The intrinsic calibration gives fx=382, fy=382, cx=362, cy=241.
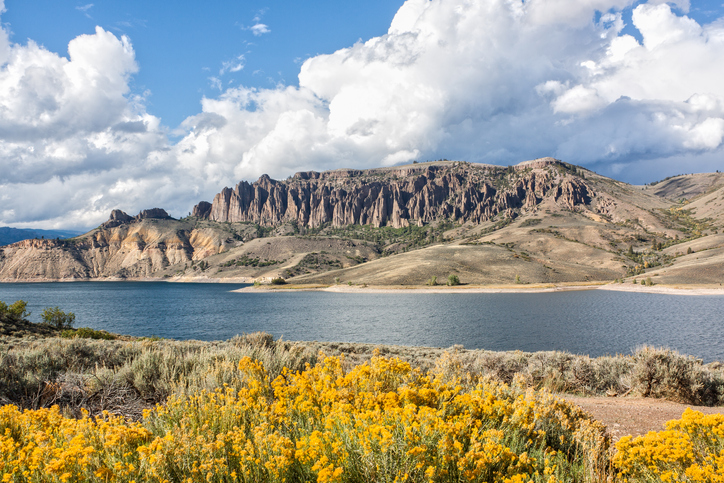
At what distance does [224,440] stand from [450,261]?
115348 millimetres

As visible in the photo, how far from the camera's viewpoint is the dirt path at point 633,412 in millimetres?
6865

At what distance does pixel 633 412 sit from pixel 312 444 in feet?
26.3

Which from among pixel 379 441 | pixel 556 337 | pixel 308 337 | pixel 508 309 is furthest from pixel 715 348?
pixel 379 441

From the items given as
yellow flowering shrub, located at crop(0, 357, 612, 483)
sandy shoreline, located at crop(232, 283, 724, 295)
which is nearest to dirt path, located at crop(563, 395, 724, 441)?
yellow flowering shrub, located at crop(0, 357, 612, 483)

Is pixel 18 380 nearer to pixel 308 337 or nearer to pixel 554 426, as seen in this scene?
pixel 554 426

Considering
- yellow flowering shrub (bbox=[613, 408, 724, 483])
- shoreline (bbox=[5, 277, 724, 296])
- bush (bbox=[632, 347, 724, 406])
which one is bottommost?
shoreline (bbox=[5, 277, 724, 296])

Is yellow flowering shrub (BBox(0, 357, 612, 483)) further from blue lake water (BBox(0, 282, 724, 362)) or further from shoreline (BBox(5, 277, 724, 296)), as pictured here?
shoreline (BBox(5, 277, 724, 296))

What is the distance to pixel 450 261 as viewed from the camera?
115312 mm

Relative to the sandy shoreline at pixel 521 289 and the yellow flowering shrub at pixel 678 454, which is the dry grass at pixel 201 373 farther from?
the sandy shoreline at pixel 521 289

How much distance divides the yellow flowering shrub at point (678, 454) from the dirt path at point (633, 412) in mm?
2236

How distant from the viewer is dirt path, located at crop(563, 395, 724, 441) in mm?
6865

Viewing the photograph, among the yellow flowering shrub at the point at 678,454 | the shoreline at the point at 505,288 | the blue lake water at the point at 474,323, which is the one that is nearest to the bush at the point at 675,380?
the yellow flowering shrub at the point at 678,454

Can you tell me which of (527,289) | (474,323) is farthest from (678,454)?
(527,289)

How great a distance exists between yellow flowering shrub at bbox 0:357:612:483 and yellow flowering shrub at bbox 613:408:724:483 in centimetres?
31
